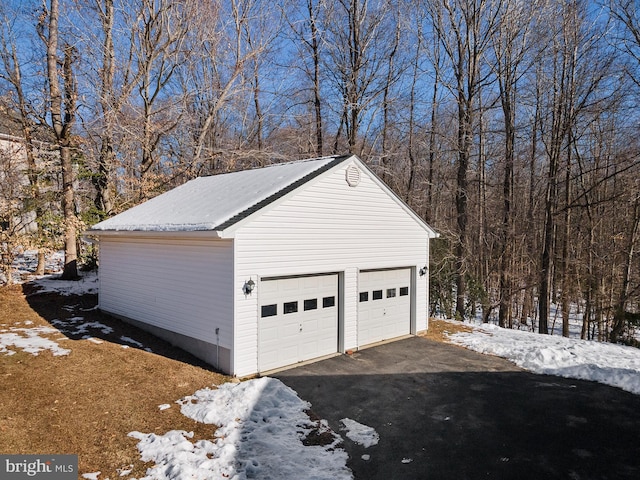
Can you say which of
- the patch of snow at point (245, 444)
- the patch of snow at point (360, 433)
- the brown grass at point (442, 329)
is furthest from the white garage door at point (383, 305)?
the patch of snow at point (360, 433)

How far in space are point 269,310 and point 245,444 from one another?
3.38 metres

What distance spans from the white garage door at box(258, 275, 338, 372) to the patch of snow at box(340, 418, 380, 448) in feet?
8.85

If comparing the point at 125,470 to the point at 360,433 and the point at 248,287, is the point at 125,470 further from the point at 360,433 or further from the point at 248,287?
the point at 248,287

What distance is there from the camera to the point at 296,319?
31.9 feet

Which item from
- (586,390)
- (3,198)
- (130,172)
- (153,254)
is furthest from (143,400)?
(130,172)

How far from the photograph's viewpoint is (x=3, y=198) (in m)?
14.3

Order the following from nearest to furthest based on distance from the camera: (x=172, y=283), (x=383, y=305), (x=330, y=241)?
(x=172, y=283)
(x=330, y=241)
(x=383, y=305)

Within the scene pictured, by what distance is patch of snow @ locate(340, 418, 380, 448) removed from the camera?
6.30 metres

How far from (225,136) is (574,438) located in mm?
24867

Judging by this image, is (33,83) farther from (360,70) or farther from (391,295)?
(391,295)

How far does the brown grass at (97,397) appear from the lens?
566cm

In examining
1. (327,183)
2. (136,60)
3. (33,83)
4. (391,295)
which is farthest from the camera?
(136,60)

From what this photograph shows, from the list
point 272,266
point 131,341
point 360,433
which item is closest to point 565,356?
point 360,433

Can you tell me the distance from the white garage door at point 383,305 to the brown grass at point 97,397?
14.9ft
